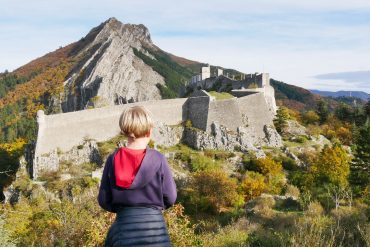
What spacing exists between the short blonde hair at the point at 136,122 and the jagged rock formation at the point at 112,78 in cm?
7111

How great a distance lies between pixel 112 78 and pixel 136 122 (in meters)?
78.6

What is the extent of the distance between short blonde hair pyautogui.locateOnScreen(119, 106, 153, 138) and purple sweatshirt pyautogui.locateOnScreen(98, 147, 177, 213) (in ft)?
0.58

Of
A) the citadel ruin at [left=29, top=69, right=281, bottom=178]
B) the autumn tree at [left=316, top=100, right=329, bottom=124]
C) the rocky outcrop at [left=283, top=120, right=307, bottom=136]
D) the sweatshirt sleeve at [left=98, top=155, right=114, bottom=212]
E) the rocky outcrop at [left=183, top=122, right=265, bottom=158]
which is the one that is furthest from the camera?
the autumn tree at [left=316, top=100, right=329, bottom=124]

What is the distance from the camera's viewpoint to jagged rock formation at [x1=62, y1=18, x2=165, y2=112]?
79.3m

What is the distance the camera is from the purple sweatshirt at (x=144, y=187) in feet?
11.4

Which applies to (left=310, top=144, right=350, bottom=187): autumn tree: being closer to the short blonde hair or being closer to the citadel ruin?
the citadel ruin

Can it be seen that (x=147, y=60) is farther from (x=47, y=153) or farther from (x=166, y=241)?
(x=166, y=241)

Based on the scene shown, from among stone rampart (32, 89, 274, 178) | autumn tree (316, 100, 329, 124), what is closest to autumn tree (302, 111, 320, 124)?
autumn tree (316, 100, 329, 124)

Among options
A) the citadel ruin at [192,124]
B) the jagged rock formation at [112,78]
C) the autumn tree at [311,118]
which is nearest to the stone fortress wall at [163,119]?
the citadel ruin at [192,124]

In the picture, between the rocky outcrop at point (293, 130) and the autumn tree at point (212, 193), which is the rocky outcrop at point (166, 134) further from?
the rocky outcrop at point (293, 130)

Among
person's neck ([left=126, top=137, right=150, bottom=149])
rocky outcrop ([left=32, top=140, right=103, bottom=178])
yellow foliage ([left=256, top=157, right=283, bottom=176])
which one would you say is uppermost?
person's neck ([left=126, top=137, right=150, bottom=149])

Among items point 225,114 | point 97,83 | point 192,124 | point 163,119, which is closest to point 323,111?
point 225,114

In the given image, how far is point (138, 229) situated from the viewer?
3.43 metres

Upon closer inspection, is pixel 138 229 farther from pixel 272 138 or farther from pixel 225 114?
pixel 272 138
